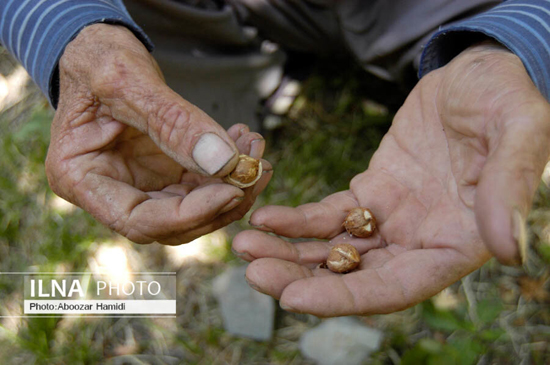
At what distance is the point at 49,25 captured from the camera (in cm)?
195

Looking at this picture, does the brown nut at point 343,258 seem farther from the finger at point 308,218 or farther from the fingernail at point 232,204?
the fingernail at point 232,204

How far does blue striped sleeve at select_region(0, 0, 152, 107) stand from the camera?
1.91 metres

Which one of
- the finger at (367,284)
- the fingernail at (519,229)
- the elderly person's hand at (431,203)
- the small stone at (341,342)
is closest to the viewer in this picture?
the fingernail at (519,229)

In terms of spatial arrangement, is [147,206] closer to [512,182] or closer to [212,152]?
[212,152]

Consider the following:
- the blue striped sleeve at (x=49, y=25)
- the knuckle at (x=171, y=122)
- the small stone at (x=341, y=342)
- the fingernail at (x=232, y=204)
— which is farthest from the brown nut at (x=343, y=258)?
the blue striped sleeve at (x=49, y=25)

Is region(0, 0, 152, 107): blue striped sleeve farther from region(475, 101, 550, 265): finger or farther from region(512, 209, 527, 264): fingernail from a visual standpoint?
region(512, 209, 527, 264): fingernail

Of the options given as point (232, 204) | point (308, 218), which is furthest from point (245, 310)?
point (232, 204)

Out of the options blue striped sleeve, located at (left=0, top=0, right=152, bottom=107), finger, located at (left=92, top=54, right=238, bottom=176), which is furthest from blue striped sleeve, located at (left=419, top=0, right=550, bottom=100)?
blue striped sleeve, located at (left=0, top=0, right=152, bottom=107)

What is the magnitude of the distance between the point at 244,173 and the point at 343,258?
46 centimetres

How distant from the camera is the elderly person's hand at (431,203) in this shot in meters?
1.20

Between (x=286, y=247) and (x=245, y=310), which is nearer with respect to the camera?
(x=286, y=247)

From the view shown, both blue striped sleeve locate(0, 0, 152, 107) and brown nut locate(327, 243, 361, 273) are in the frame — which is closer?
brown nut locate(327, 243, 361, 273)

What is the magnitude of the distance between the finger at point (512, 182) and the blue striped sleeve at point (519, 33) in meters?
0.42

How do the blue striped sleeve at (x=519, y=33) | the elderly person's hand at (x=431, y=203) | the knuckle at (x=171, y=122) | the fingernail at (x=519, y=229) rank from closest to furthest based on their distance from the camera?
1. the fingernail at (x=519, y=229)
2. the elderly person's hand at (x=431, y=203)
3. the knuckle at (x=171, y=122)
4. the blue striped sleeve at (x=519, y=33)
